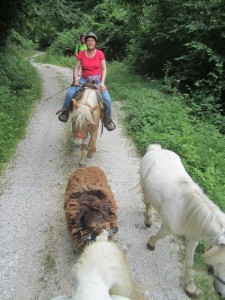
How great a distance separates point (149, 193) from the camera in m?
4.46

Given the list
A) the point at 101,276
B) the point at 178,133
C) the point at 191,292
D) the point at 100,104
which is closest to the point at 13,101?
the point at 100,104

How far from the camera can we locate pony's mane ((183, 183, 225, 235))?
11.0 ft

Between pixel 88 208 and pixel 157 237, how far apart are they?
108 centimetres

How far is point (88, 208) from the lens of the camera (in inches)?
163

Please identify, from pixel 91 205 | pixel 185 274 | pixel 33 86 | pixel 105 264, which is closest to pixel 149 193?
pixel 91 205

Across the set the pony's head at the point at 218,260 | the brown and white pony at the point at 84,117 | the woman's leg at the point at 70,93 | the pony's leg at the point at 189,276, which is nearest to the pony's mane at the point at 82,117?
the brown and white pony at the point at 84,117

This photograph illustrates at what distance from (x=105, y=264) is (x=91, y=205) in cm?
202

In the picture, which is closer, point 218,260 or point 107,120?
point 218,260

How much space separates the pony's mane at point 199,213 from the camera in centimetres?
334

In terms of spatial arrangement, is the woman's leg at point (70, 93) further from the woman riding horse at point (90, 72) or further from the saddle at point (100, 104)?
the saddle at point (100, 104)

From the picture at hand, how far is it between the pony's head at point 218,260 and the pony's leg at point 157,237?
1048 mm

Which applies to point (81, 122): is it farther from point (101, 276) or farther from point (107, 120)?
point (101, 276)

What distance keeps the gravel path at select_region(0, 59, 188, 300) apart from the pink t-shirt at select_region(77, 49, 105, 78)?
1.89 m

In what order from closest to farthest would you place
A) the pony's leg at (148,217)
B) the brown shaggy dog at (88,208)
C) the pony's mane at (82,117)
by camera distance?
the brown shaggy dog at (88,208)
the pony's leg at (148,217)
the pony's mane at (82,117)
